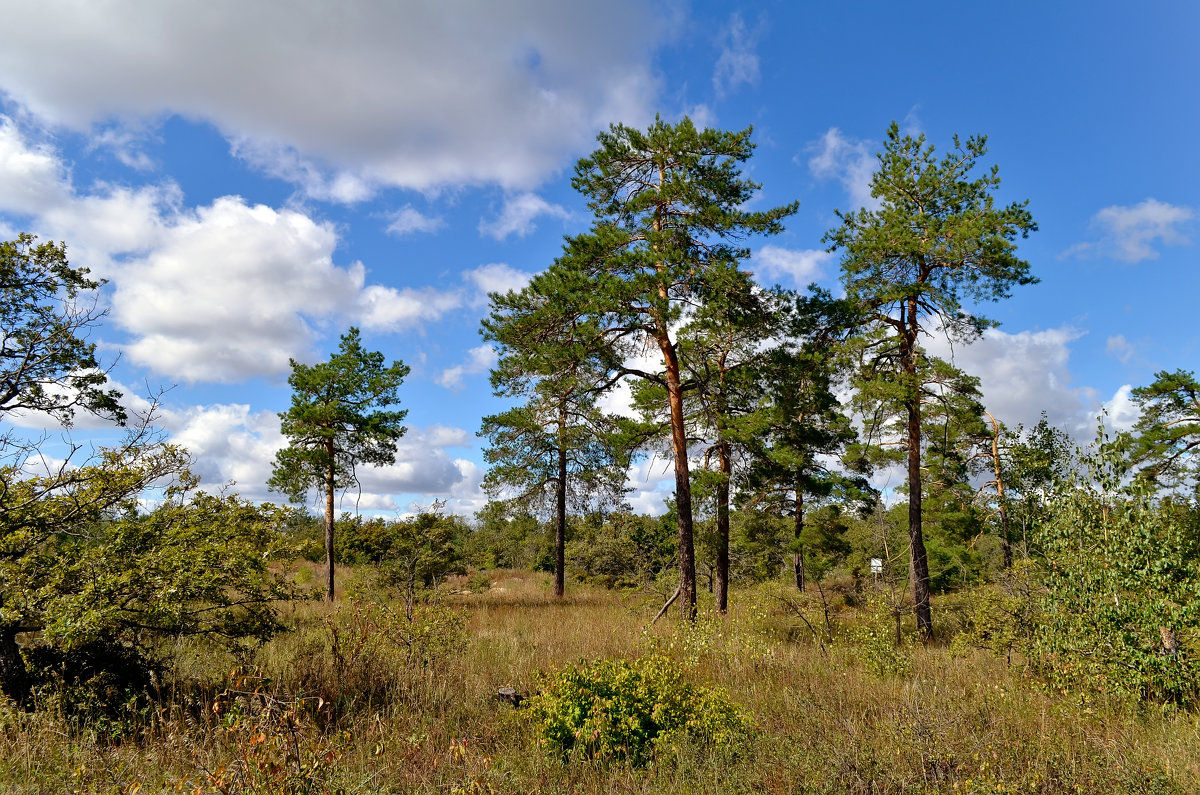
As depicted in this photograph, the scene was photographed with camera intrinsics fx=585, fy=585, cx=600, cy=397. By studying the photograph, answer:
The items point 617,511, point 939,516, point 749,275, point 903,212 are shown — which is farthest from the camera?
point 939,516

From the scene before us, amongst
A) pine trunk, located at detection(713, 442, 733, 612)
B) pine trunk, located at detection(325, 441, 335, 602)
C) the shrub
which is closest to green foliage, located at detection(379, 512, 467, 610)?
Result: pine trunk, located at detection(325, 441, 335, 602)

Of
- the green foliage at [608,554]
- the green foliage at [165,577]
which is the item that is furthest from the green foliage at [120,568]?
the green foliage at [608,554]

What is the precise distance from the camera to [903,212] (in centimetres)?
1340

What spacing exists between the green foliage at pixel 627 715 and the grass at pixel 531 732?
20cm

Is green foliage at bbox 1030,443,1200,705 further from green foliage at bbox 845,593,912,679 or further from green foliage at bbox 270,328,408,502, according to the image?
green foliage at bbox 270,328,408,502

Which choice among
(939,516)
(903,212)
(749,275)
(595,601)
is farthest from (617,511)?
(939,516)

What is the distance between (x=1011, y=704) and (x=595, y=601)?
14630mm

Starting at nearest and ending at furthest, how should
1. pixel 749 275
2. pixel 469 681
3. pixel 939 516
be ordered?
pixel 469 681
pixel 749 275
pixel 939 516

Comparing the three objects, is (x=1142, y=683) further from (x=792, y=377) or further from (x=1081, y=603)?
(x=792, y=377)

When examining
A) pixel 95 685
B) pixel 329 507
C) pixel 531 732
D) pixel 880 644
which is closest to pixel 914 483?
pixel 880 644

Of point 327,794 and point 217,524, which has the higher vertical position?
point 217,524

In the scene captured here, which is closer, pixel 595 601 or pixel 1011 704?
pixel 1011 704

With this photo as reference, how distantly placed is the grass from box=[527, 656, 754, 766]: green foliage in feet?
0.65

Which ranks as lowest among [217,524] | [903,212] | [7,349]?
[217,524]
